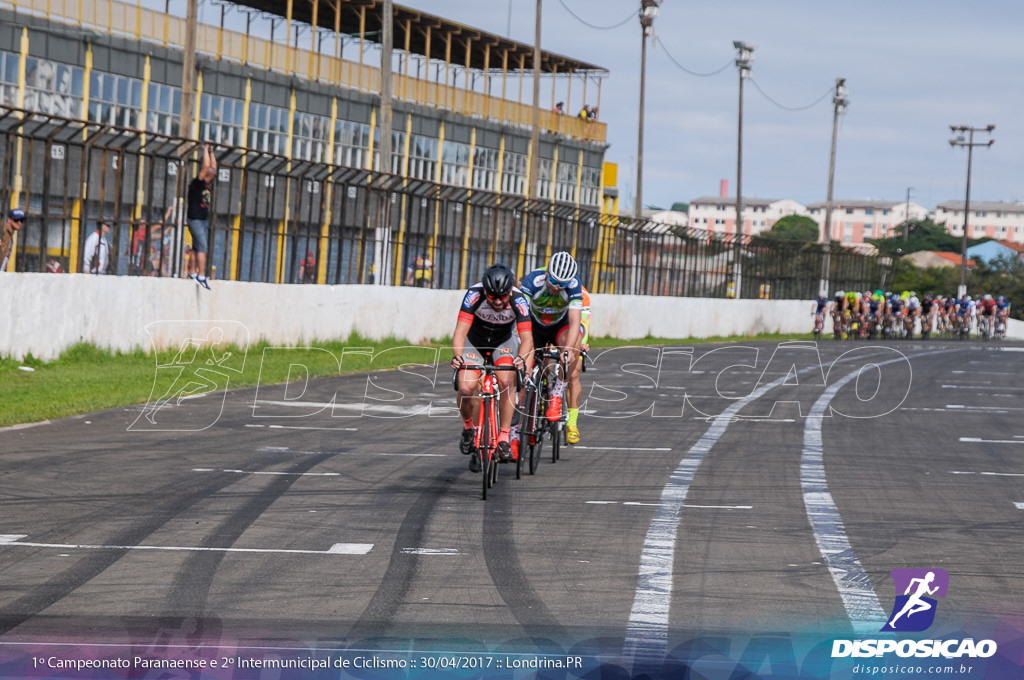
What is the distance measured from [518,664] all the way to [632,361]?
938 inches

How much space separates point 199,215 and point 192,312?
150cm

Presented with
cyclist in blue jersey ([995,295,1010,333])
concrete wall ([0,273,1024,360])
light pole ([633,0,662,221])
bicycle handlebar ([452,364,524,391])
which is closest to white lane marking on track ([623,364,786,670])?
bicycle handlebar ([452,364,524,391])

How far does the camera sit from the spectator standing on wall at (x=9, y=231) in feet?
59.0

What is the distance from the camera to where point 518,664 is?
5.43m

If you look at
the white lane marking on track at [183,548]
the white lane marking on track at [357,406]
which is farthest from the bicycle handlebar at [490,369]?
the white lane marking on track at [357,406]

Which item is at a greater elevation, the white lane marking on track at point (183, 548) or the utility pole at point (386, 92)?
the utility pole at point (386, 92)

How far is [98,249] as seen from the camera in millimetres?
21375

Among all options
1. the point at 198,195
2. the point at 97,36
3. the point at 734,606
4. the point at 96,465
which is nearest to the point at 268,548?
the point at 734,606

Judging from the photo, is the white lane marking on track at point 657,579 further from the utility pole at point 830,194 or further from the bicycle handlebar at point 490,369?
the utility pole at point 830,194

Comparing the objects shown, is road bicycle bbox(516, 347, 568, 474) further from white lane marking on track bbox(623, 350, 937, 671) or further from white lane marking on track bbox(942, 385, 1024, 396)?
white lane marking on track bbox(942, 385, 1024, 396)

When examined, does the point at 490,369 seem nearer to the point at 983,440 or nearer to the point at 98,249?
the point at 983,440

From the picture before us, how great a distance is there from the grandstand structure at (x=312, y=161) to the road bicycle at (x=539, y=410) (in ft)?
30.0

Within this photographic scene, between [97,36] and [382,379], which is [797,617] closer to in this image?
[382,379]

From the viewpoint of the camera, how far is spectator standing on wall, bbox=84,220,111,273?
832 inches
